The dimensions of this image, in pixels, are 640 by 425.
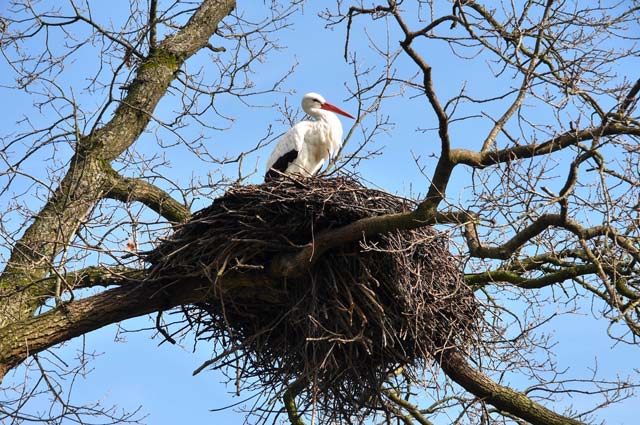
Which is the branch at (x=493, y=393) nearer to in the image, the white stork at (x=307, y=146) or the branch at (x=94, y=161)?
the white stork at (x=307, y=146)

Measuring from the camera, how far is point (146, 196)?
26.8 ft

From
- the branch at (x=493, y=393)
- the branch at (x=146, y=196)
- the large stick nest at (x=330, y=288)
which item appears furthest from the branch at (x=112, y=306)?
the branch at (x=146, y=196)

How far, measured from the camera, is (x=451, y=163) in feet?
17.8

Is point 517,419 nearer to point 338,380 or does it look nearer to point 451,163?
point 338,380

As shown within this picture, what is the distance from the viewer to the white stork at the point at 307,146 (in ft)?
26.5

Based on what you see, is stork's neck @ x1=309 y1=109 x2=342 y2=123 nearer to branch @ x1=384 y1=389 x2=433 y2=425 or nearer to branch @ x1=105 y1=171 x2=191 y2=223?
branch @ x1=105 y1=171 x2=191 y2=223

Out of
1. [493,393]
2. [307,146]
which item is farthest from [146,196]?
[493,393]

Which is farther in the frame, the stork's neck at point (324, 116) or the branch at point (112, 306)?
the stork's neck at point (324, 116)

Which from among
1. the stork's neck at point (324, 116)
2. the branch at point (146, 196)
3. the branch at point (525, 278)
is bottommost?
the branch at point (525, 278)

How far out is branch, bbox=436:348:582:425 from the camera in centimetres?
657

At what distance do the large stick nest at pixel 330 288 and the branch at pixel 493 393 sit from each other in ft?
0.57

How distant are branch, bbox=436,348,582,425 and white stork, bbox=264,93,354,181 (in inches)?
85.9

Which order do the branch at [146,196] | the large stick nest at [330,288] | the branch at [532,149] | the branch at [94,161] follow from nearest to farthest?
the branch at [532,149]
the large stick nest at [330,288]
the branch at [94,161]
the branch at [146,196]

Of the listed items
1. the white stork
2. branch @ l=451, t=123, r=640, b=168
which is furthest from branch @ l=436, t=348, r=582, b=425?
the white stork
